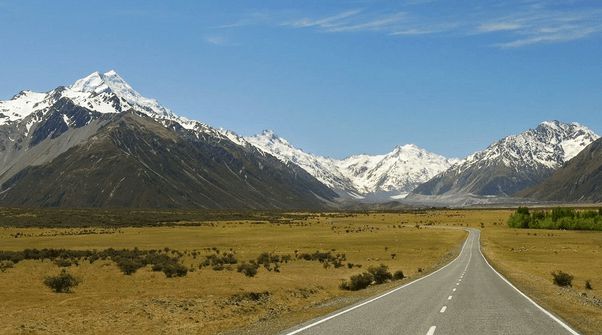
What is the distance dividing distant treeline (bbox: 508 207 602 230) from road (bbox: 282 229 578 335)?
114 meters

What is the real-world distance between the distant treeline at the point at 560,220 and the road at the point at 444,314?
→ 11444 centimetres

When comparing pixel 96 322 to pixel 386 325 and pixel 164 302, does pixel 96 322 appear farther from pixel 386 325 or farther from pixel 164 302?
pixel 386 325

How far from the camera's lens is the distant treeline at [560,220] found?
141000 mm

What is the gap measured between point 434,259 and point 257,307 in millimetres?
42356

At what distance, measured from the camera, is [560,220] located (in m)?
147

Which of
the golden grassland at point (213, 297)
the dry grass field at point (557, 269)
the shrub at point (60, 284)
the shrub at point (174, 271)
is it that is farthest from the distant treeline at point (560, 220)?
the shrub at point (60, 284)

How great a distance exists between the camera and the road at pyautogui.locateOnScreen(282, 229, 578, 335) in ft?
68.9

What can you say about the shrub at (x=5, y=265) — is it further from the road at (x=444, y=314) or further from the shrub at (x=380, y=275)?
the road at (x=444, y=314)

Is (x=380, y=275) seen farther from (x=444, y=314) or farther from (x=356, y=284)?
(x=444, y=314)

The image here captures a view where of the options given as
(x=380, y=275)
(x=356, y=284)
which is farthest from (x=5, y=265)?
(x=380, y=275)


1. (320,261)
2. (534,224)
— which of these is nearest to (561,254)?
(320,261)

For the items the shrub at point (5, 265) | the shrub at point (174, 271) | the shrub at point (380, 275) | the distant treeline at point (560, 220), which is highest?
the shrub at point (5, 265)

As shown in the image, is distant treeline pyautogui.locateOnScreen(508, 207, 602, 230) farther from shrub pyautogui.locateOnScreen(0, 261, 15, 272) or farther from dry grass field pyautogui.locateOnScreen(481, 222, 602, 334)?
shrub pyautogui.locateOnScreen(0, 261, 15, 272)

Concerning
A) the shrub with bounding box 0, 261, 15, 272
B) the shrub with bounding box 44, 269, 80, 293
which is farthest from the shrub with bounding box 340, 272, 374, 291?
the shrub with bounding box 0, 261, 15, 272
